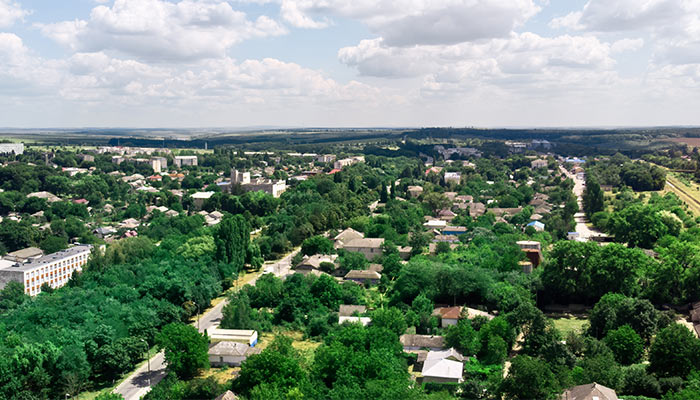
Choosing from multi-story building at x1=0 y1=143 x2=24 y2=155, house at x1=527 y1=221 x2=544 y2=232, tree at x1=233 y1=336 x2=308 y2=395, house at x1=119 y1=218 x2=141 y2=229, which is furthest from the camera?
multi-story building at x1=0 y1=143 x2=24 y2=155

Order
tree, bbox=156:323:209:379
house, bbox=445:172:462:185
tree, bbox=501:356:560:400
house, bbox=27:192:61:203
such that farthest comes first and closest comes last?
house, bbox=445:172:462:185, house, bbox=27:192:61:203, tree, bbox=156:323:209:379, tree, bbox=501:356:560:400

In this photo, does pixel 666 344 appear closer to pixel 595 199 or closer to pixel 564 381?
pixel 564 381

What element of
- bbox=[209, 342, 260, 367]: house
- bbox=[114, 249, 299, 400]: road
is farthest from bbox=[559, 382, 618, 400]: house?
bbox=[114, 249, 299, 400]: road

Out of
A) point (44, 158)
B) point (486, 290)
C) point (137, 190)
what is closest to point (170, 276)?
point (486, 290)

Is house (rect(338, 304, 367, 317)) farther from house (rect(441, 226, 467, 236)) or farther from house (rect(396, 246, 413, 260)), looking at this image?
house (rect(441, 226, 467, 236))

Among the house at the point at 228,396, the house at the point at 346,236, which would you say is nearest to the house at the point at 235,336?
the house at the point at 228,396

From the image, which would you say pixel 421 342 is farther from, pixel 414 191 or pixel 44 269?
pixel 414 191

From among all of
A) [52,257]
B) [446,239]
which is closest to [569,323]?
[446,239]
